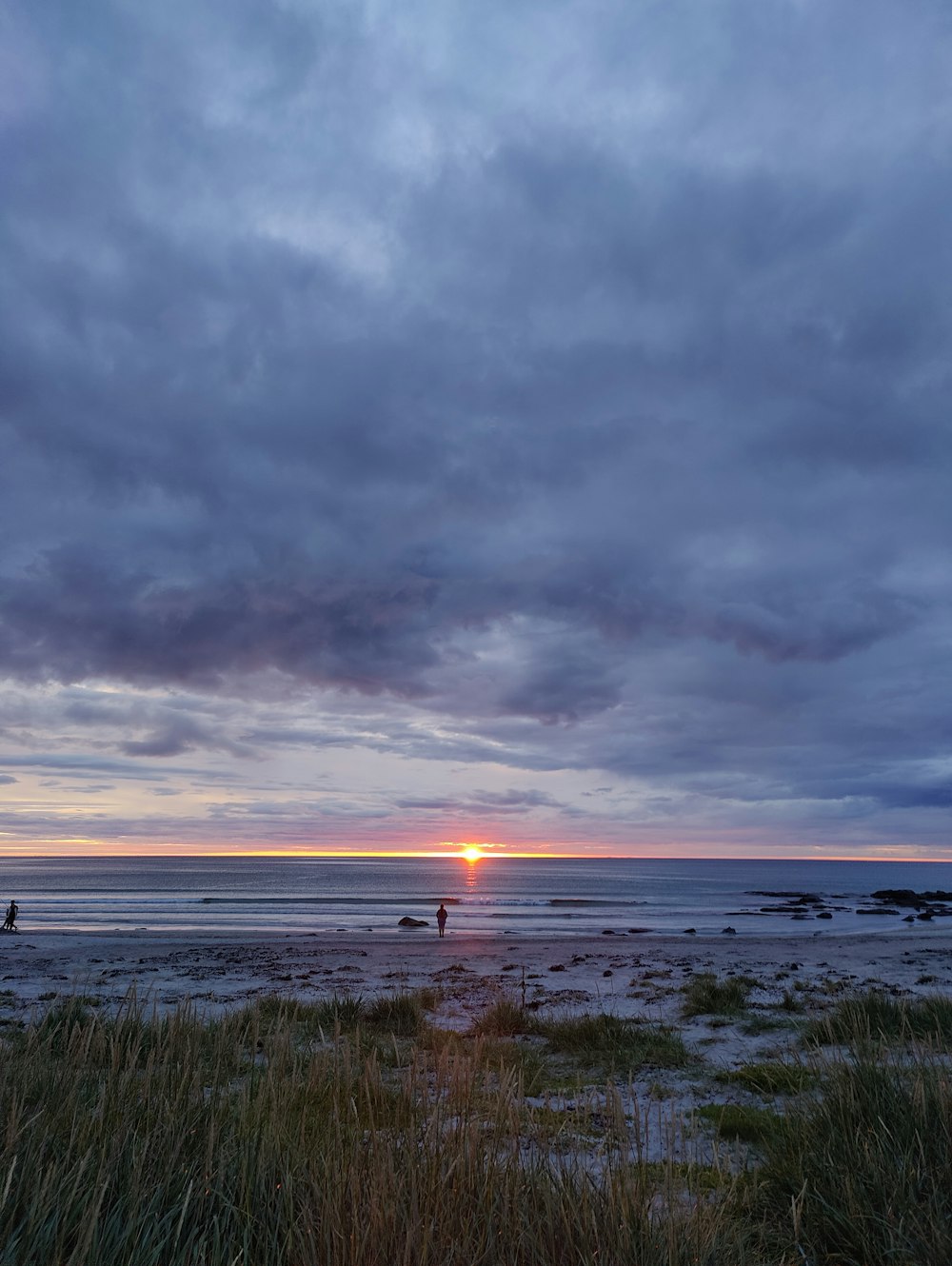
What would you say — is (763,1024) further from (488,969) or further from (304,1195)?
(488,969)

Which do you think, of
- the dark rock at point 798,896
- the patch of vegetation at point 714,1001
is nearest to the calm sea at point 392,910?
the dark rock at point 798,896

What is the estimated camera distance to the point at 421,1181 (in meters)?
3.79

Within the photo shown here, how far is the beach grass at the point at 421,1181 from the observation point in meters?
3.28

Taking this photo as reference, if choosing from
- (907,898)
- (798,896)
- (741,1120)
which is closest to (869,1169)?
(741,1120)

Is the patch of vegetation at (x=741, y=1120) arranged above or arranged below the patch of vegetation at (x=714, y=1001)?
above

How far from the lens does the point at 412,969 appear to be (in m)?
21.7

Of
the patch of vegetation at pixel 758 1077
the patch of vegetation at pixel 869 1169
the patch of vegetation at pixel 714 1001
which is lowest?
the patch of vegetation at pixel 714 1001

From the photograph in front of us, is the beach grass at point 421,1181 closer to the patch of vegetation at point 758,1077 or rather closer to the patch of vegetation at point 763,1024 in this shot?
the patch of vegetation at point 758,1077

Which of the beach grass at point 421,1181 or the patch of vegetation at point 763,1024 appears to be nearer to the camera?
the beach grass at point 421,1181

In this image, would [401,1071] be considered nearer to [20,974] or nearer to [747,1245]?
[747,1245]

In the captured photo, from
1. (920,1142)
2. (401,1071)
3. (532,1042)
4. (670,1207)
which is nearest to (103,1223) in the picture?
(670,1207)

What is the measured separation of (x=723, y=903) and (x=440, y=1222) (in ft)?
244

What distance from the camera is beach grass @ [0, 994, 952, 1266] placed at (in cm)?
328

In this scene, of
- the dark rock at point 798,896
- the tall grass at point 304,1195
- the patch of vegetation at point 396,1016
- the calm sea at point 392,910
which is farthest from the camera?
the dark rock at point 798,896
